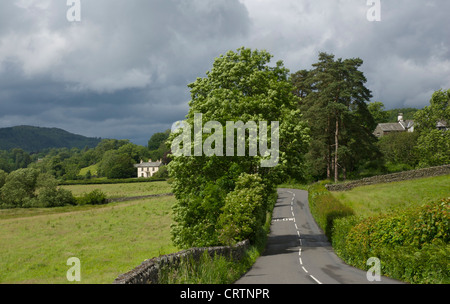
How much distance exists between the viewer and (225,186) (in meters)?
30.2

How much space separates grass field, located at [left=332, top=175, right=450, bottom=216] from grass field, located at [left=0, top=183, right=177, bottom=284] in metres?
22.5

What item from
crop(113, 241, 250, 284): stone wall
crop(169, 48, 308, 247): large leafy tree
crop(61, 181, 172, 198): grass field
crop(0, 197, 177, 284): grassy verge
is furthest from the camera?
crop(61, 181, 172, 198): grass field

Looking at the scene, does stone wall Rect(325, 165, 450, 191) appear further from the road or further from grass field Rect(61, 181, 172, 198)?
grass field Rect(61, 181, 172, 198)

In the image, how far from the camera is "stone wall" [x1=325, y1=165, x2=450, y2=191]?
190ft

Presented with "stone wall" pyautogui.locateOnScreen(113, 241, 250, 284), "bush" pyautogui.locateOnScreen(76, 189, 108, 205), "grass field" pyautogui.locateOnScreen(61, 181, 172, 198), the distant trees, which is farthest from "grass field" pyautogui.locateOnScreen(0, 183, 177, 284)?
"grass field" pyautogui.locateOnScreen(61, 181, 172, 198)

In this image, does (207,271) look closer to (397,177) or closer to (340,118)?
(397,177)

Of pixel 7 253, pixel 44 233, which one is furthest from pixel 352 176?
pixel 7 253

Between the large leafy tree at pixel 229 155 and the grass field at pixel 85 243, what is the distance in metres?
5.04

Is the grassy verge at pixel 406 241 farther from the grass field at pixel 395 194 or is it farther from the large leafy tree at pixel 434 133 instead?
the large leafy tree at pixel 434 133

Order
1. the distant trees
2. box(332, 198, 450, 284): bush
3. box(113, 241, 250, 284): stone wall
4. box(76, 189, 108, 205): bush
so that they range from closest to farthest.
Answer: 1. box(113, 241, 250, 284): stone wall
2. box(332, 198, 450, 284): bush
3. the distant trees
4. box(76, 189, 108, 205): bush

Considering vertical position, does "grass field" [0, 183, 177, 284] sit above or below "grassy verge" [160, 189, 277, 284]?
below

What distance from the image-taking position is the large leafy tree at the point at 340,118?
65.1 m

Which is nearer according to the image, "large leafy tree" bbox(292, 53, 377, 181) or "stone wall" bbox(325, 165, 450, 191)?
"stone wall" bbox(325, 165, 450, 191)
